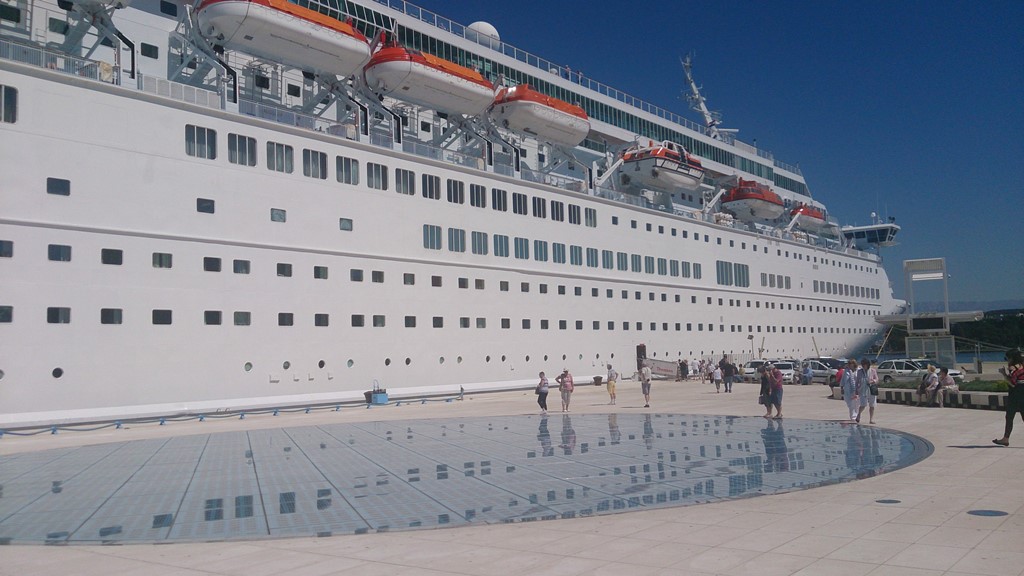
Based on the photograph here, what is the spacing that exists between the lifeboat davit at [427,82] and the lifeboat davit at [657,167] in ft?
48.5

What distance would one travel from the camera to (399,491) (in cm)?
1087

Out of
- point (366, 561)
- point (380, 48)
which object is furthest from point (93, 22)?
point (366, 561)

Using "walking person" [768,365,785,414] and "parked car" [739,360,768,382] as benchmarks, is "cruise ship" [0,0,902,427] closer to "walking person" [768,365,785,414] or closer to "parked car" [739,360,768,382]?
"parked car" [739,360,768,382]

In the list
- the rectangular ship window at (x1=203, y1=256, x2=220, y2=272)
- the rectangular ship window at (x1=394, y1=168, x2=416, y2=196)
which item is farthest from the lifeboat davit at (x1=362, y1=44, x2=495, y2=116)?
the rectangular ship window at (x1=203, y1=256, x2=220, y2=272)

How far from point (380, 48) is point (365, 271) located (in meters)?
9.37

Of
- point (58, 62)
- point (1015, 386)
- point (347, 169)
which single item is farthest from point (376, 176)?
point (1015, 386)

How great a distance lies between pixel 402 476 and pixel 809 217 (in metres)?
60.8

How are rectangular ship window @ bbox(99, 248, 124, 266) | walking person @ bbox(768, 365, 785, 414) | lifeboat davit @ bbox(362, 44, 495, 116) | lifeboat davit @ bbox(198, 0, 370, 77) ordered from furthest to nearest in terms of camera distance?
lifeboat davit @ bbox(362, 44, 495, 116), lifeboat davit @ bbox(198, 0, 370, 77), rectangular ship window @ bbox(99, 248, 124, 266), walking person @ bbox(768, 365, 785, 414)

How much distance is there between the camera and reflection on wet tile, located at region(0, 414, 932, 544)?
906cm

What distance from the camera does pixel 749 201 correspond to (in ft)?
184

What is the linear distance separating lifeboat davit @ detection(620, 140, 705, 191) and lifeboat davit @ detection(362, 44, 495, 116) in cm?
1477

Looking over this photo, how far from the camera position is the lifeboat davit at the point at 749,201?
184 feet

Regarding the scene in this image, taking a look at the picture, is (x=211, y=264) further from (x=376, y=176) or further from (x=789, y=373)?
(x=789, y=373)

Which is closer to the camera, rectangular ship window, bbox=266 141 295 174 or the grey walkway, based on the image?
the grey walkway
